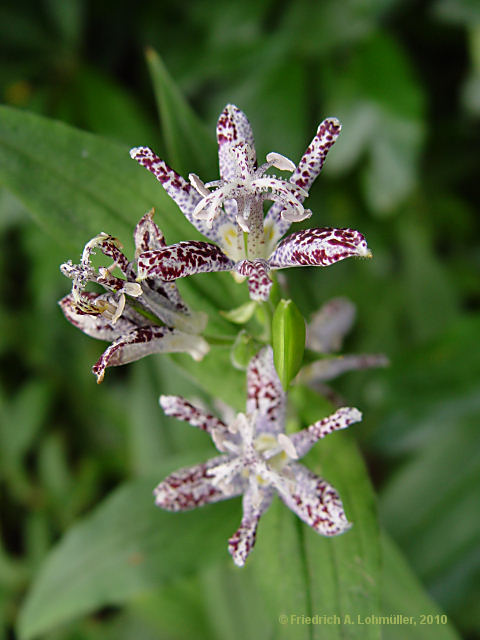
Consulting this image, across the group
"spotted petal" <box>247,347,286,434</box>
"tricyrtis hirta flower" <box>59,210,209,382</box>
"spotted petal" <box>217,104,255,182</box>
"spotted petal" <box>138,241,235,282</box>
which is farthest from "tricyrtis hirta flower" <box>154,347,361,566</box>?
"spotted petal" <box>217,104,255,182</box>

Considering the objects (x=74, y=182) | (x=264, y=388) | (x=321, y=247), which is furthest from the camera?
(x=74, y=182)

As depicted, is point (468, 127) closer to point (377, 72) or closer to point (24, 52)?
point (377, 72)

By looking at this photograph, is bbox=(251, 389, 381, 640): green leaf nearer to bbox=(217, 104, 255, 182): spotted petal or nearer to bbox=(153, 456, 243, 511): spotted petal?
bbox=(153, 456, 243, 511): spotted petal

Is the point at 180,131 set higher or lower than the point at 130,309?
higher

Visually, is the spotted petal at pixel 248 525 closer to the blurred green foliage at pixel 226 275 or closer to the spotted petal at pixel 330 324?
the blurred green foliage at pixel 226 275

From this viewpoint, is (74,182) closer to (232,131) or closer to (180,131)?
(180,131)

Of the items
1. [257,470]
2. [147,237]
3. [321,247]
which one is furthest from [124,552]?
[321,247]
